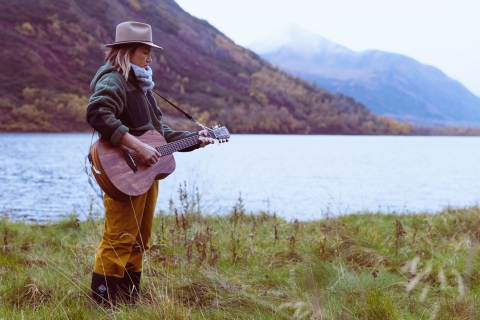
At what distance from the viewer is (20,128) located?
368ft

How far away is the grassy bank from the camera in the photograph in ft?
10.5

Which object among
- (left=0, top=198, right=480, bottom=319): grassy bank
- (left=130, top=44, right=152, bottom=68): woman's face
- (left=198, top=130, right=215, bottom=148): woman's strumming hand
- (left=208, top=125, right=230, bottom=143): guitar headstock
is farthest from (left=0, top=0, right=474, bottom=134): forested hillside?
(left=130, top=44, right=152, bottom=68): woman's face

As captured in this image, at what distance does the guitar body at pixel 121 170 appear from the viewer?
3393mm

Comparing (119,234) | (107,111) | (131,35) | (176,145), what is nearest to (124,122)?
(107,111)

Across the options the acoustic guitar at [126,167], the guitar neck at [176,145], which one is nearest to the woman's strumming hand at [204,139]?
the guitar neck at [176,145]

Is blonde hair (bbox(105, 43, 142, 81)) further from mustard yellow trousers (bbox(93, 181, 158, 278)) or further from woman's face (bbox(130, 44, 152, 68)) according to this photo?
mustard yellow trousers (bbox(93, 181, 158, 278))

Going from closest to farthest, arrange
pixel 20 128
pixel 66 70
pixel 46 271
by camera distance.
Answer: pixel 46 271 < pixel 20 128 < pixel 66 70

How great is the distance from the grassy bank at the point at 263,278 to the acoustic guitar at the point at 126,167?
0.62m

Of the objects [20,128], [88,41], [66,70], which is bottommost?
[20,128]

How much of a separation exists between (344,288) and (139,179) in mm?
1745

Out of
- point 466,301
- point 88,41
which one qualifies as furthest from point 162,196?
point 88,41

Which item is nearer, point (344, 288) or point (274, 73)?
point (344, 288)

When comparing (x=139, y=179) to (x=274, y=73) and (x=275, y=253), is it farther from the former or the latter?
(x=274, y=73)

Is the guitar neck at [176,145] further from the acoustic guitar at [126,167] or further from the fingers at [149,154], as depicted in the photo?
the fingers at [149,154]
